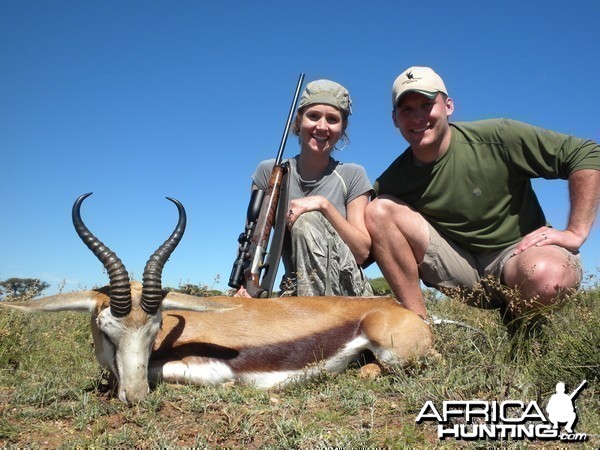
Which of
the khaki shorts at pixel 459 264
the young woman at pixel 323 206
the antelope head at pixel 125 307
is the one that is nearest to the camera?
the antelope head at pixel 125 307

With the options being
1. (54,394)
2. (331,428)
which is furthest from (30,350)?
(331,428)

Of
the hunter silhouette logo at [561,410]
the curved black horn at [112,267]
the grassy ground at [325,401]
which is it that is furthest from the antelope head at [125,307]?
the hunter silhouette logo at [561,410]

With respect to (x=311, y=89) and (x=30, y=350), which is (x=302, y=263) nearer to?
(x=311, y=89)

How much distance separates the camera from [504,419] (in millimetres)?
2719

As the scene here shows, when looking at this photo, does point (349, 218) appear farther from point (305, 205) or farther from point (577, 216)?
point (577, 216)

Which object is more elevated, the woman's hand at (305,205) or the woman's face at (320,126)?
the woman's face at (320,126)

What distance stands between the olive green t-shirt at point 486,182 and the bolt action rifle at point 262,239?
138 cm

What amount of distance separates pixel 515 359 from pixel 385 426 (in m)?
1.71

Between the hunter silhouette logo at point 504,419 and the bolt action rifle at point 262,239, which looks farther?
the bolt action rifle at point 262,239

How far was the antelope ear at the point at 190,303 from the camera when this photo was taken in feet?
12.6

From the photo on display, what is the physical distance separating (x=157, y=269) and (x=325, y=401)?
145 cm

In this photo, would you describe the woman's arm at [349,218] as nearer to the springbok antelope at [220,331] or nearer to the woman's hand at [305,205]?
the woman's hand at [305,205]

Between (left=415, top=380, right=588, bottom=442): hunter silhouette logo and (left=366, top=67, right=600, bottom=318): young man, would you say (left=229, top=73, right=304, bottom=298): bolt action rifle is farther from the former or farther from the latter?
(left=415, top=380, right=588, bottom=442): hunter silhouette logo

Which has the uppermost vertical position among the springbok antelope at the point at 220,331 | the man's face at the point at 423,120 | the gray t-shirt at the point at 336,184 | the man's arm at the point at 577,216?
the man's face at the point at 423,120
